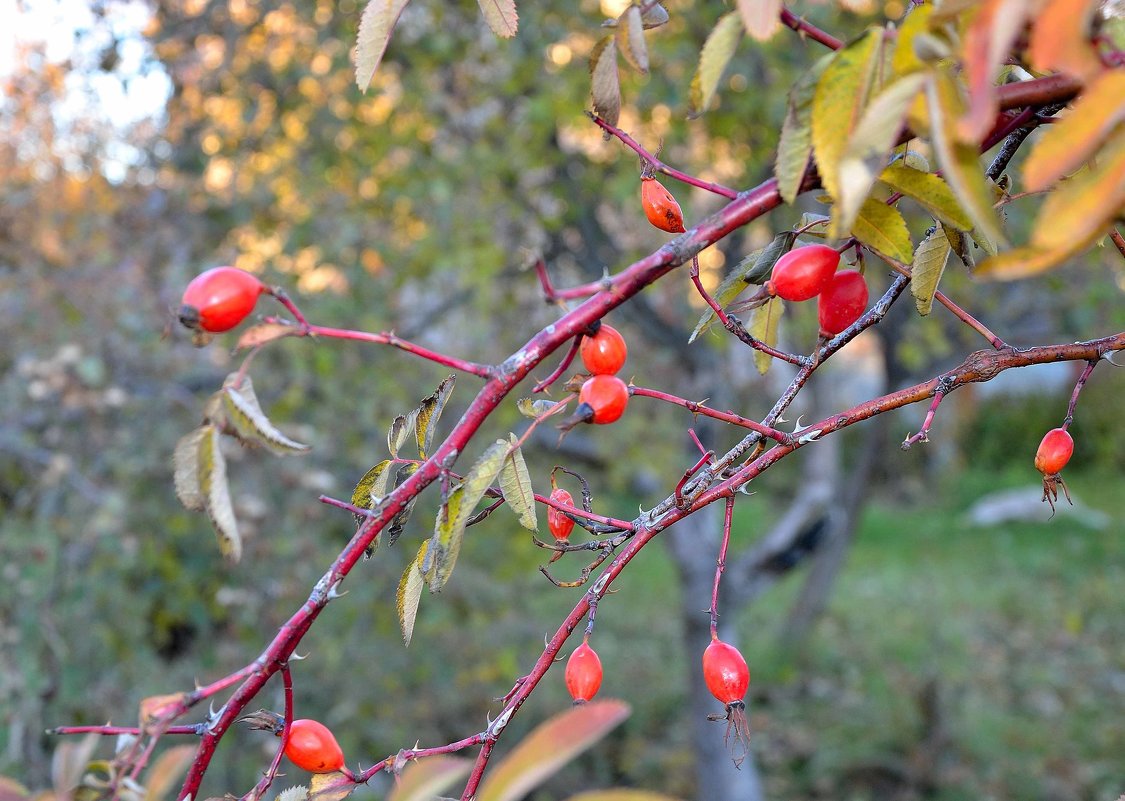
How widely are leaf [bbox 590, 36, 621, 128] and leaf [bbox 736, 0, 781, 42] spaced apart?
14cm

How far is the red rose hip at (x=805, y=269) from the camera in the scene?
0.60m

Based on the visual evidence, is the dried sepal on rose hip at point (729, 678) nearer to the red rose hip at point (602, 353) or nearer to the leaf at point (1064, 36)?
the red rose hip at point (602, 353)

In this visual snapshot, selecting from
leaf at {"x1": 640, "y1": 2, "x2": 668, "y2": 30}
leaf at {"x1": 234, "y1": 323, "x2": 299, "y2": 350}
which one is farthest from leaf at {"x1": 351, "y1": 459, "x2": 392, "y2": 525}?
leaf at {"x1": 640, "y1": 2, "x2": 668, "y2": 30}

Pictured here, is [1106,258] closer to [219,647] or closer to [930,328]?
[930,328]

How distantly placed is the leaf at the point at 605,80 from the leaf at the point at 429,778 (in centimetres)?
39

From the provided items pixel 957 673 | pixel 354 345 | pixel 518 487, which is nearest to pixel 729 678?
pixel 518 487

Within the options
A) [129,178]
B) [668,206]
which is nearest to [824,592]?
[129,178]

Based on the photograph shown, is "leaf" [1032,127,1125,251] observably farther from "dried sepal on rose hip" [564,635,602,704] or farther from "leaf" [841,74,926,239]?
"dried sepal on rose hip" [564,635,602,704]

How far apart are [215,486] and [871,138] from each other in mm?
366

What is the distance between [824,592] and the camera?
5.12 meters

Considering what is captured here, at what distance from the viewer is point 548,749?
0.36 metres

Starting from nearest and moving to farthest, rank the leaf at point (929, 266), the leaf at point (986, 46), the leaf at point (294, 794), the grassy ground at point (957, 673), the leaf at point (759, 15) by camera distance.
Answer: the leaf at point (986, 46) < the leaf at point (759, 15) < the leaf at point (294, 794) < the leaf at point (929, 266) < the grassy ground at point (957, 673)

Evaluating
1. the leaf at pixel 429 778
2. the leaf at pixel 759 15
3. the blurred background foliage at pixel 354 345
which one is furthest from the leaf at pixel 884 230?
the blurred background foliage at pixel 354 345

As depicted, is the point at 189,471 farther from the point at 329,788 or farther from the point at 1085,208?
the point at 1085,208
